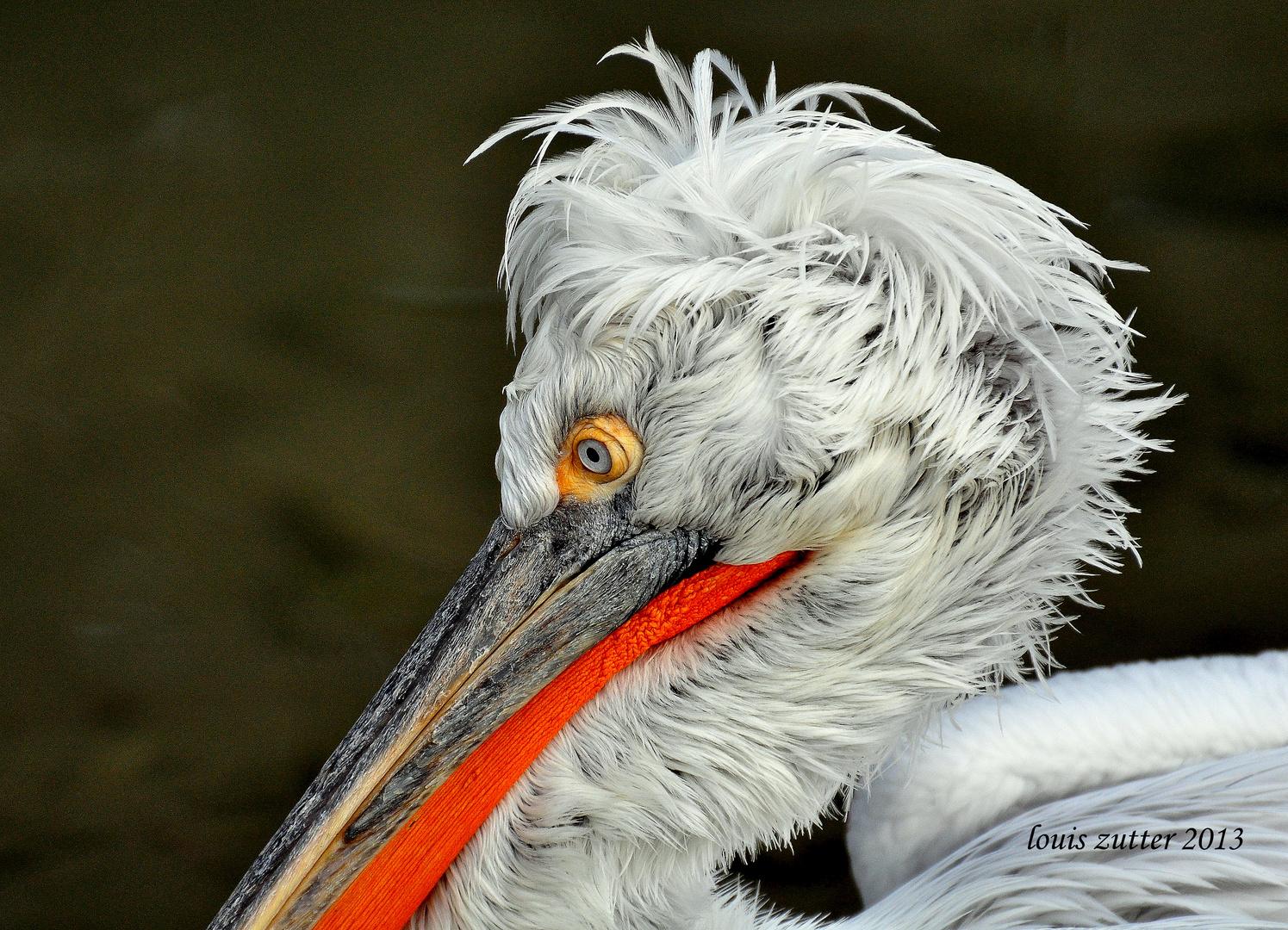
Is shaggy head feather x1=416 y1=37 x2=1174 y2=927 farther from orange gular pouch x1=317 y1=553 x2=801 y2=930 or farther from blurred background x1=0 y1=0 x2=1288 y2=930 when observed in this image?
blurred background x1=0 y1=0 x2=1288 y2=930

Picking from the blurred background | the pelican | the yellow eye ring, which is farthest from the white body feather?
the yellow eye ring

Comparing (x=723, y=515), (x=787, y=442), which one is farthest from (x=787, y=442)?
(x=723, y=515)

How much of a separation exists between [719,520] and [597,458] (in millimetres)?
150

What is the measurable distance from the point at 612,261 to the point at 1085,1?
2.03 meters

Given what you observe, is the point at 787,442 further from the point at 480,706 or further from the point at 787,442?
the point at 480,706

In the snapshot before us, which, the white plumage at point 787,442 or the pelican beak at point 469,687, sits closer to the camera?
the white plumage at point 787,442

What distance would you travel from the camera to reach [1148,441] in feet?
3.76

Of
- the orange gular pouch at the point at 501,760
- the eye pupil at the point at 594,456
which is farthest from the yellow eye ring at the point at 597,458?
the orange gular pouch at the point at 501,760

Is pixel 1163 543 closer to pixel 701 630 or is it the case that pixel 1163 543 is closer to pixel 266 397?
pixel 701 630

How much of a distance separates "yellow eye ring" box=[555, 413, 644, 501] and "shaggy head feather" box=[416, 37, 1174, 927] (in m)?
0.02

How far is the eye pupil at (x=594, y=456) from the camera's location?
109 cm

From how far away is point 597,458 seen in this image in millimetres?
1104

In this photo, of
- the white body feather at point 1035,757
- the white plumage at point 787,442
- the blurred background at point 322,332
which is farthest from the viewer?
the blurred background at point 322,332

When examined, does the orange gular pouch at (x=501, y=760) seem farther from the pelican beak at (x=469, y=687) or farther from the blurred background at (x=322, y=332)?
the blurred background at (x=322, y=332)
